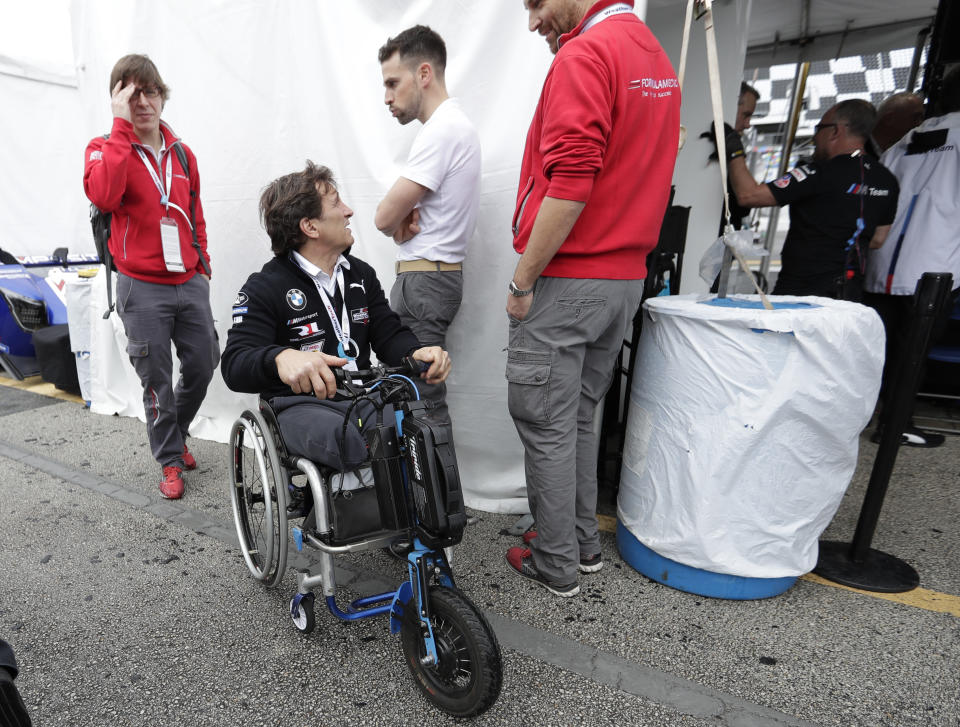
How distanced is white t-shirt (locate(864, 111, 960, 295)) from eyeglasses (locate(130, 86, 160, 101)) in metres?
3.94

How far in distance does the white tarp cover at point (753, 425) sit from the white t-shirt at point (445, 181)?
2.69ft

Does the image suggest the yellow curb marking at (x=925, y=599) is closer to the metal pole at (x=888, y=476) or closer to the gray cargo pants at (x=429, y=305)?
the metal pole at (x=888, y=476)

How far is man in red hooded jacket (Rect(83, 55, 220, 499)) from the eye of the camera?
246 cm

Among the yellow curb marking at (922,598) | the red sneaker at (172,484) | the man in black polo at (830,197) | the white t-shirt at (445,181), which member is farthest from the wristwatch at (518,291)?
the red sneaker at (172,484)

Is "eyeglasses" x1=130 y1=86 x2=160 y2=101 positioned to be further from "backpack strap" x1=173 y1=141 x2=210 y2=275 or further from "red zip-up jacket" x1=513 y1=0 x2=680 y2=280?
"red zip-up jacket" x1=513 y1=0 x2=680 y2=280

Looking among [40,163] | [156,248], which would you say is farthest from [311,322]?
[40,163]

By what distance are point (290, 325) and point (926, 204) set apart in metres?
3.43

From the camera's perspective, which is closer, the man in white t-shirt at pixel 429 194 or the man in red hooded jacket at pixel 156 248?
the man in white t-shirt at pixel 429 194

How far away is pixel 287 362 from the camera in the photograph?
1463 mm

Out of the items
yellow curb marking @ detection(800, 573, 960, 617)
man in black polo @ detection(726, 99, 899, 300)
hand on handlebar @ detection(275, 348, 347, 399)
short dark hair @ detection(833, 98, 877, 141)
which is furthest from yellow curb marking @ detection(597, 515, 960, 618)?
short dark hair @ detection(833, 98, 877, 141)

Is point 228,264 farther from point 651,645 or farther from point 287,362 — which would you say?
point 651,645

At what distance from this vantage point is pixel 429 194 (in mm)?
2182

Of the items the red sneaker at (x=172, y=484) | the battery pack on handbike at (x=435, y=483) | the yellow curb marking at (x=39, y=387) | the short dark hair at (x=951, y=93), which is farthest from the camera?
the yellow curb marking at (x=39, y=387)

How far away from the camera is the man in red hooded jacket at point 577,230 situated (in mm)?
1554
